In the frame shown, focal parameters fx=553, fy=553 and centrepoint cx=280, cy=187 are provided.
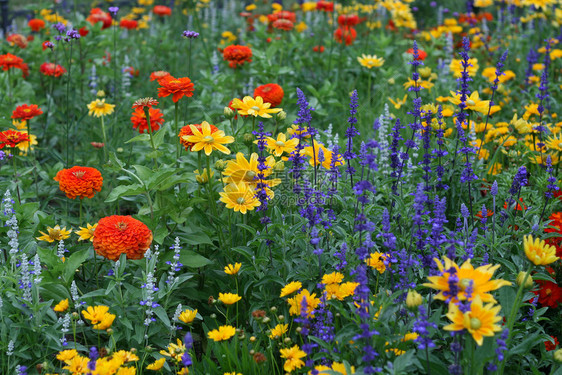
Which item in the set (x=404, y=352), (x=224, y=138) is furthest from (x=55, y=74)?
(x=404, y=352)

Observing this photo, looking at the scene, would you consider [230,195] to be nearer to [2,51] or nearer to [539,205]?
[539,205]

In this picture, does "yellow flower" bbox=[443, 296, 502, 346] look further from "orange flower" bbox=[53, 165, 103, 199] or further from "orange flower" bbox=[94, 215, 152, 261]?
"orange flower" bbox=[53, 165, 103, 199]

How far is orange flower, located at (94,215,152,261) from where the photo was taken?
202 cm

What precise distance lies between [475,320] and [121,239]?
1.26 metres

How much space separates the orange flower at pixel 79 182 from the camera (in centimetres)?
235

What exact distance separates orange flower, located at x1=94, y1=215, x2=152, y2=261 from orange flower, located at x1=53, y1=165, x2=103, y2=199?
1.11 ft

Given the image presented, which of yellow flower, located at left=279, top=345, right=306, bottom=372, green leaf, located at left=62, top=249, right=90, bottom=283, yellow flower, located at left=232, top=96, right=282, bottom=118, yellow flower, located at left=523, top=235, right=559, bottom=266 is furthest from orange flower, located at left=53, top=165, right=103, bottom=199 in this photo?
yellow flower, located at left=523, top=235, right=559, bottom=266

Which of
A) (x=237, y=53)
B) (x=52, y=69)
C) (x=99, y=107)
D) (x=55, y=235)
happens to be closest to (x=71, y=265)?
(x=55, y=235)

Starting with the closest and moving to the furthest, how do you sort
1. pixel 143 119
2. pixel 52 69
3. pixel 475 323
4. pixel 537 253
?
pixel 475 323, pixel 537 253, pixel 143 119, pixel 52 69

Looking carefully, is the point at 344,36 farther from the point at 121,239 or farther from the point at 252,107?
the point at 121,239

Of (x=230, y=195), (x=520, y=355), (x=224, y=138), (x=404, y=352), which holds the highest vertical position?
(x=224, y=138)

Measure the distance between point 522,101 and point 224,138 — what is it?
104 inches

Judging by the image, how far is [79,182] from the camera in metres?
2.37

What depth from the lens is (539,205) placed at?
241 centimetres
